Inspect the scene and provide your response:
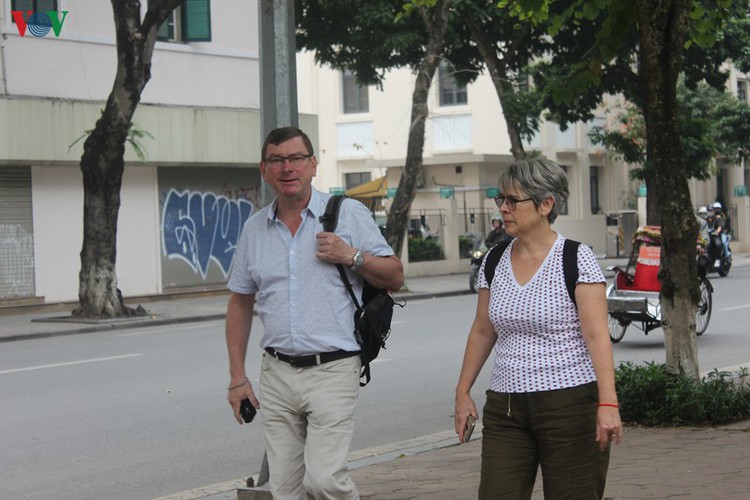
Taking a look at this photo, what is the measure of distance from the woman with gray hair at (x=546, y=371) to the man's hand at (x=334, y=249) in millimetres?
635

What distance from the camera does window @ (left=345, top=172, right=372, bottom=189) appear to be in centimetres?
4732

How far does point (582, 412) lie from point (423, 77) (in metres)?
21.8

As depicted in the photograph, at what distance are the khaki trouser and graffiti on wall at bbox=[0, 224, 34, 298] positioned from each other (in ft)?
65.1

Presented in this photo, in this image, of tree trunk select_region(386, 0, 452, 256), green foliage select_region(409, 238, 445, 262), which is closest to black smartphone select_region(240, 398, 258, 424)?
tree trunk select_region(386, 0, 452, 256)

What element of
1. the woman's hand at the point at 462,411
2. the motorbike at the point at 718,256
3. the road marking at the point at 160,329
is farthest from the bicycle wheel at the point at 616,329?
the motorbike at the point at 718,256

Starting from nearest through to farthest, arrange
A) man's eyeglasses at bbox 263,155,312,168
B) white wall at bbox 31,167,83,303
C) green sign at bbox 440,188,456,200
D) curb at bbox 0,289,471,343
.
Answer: man's eyeglasses at bbox 263,155,312,168 → curb at bbox 0,289,471,343 → white wall at bbox 31,167,83,303 → green sign at bbox 440,188,456,200

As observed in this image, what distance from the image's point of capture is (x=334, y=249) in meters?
4.96

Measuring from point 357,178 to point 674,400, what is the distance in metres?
39.0

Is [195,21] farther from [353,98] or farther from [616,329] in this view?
[353,98]

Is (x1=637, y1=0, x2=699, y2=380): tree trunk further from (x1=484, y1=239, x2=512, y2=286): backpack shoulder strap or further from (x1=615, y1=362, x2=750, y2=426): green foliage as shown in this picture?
(x1=484, y1=239, x2=512, y2=286): backpack shoulder strap

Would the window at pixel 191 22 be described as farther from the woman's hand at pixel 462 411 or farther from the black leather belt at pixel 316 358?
the woman's hand at pixel 462 411

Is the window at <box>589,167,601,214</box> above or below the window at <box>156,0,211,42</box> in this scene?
below

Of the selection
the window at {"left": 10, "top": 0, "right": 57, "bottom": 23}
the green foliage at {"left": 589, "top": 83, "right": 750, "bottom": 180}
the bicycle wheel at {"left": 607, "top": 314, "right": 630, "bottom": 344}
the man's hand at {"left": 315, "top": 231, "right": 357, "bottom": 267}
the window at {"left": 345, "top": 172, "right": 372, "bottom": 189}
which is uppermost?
the window at {"left": 10, "top": 0, "right": 57, "bottom": 23}

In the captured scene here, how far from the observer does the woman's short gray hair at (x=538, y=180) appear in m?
4.64
